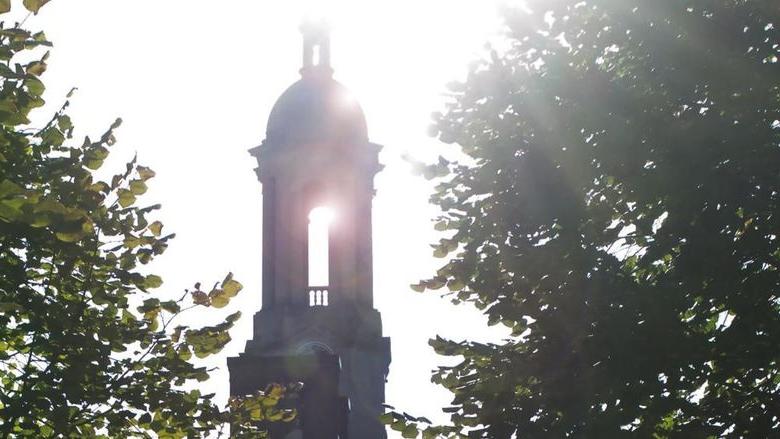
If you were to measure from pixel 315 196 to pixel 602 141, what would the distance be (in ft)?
74.9

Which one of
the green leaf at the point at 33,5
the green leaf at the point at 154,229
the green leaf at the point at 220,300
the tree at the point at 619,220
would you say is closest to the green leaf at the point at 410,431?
the tree at the point at 619,220

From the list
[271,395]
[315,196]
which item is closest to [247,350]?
[315,196]

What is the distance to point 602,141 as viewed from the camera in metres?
14.3

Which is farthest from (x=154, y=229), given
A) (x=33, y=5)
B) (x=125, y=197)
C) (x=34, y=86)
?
(x=33, y=5)

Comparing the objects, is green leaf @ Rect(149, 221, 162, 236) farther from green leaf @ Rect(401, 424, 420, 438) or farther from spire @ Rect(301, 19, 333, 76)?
spire @ Rect(301, 19, 333, 76)

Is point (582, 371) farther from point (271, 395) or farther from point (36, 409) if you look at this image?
point (36, 409)

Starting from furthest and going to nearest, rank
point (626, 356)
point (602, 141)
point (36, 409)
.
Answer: point (602, 141)
point (626, 356)
point (36, 409)

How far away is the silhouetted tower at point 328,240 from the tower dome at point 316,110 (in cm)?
3

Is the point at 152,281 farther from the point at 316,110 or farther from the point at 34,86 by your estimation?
the point at 316,110

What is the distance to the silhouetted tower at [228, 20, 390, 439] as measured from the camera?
3491cm

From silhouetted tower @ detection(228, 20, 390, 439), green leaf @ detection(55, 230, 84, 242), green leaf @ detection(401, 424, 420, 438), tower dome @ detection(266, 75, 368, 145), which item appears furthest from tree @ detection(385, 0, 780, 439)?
tower dome @ detection(266, 75, 368, 145)

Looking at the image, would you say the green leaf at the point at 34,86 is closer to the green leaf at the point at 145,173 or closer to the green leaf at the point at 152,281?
the green leaf at the point at 145,173

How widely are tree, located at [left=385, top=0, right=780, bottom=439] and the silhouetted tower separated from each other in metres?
19.7

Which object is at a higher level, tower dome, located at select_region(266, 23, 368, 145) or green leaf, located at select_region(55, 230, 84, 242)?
tower dome, located at select_region(266, 23, 368, 145)
